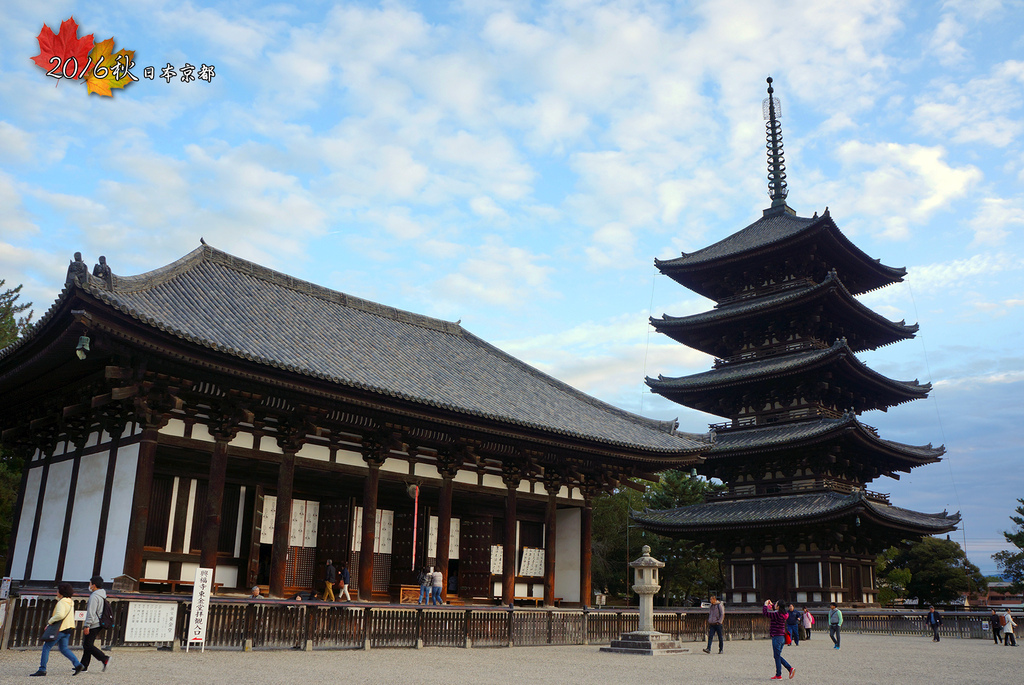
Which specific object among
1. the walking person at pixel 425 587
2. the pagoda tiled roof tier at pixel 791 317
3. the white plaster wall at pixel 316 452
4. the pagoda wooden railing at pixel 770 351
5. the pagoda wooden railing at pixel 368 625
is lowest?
the pagoda wooden railing at pixel 368 625

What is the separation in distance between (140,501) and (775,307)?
3010 cm

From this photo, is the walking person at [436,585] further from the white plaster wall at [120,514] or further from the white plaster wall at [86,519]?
the white plaster wall at [86,519]

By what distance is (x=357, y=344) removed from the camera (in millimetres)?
24188

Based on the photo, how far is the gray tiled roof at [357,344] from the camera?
18.8 meters

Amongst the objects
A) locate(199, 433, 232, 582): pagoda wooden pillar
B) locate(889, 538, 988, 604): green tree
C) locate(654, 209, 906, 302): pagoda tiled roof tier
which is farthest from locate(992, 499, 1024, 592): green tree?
locate(199, 433, 232, 582): pagoda wooden pillar

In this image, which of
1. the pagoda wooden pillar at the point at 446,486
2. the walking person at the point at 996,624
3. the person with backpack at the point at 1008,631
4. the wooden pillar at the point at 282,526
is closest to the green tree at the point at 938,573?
the walking person at the point at 996,624

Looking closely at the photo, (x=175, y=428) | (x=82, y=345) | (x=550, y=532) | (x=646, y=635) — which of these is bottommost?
(x=646, y=635)

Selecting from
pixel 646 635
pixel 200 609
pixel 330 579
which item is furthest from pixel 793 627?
pixel 200 609

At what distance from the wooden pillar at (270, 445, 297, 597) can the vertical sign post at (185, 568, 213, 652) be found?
352 centimetres

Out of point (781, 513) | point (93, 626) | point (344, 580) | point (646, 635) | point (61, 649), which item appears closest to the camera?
point (61, 649)

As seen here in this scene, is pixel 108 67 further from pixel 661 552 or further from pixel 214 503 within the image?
pixel 661 552

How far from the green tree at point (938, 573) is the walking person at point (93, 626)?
195ft

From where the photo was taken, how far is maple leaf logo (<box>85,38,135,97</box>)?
1827 centimetres

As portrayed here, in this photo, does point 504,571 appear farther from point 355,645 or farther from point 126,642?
point 126,642
